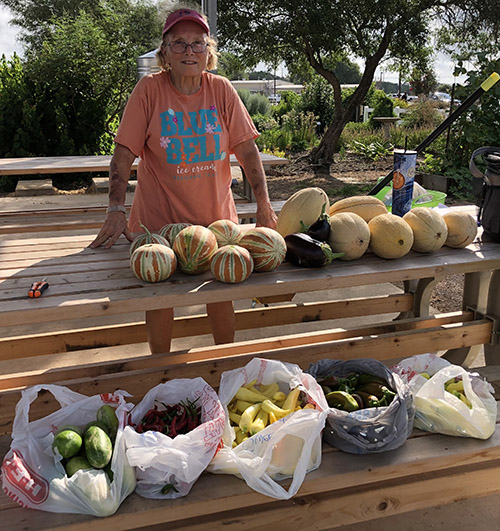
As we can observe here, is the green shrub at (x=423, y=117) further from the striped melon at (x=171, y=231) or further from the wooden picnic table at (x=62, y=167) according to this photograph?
the striped melon at (x=171, y=231)

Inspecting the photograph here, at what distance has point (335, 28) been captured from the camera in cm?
1066

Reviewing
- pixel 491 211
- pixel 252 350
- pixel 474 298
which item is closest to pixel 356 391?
pixel 252 350

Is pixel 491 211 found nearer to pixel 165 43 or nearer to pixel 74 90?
pixel 165 43

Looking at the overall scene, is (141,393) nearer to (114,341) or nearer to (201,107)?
(114,341)

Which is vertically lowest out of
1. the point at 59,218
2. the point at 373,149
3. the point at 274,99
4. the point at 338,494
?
the point at 338,494

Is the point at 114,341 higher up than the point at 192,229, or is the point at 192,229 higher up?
the point at 192,229

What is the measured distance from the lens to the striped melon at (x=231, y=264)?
85.2 inches

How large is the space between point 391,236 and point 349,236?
0.20 metres

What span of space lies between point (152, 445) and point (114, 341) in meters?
1.58

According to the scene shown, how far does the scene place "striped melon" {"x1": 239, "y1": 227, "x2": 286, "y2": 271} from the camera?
230 centimetres

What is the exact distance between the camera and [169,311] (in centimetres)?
289

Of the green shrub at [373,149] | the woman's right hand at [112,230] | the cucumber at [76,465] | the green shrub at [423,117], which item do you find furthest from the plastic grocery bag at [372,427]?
the green shrub at [423,117]

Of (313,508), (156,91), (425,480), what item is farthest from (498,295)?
(156,91)

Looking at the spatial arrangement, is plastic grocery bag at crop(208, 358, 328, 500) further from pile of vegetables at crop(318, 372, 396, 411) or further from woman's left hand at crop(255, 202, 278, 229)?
woman's left hand at crop(255, 202, 278, 229)
